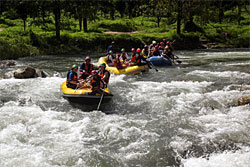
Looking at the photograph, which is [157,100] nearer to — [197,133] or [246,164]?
[197,133]

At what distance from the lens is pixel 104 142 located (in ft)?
22.7

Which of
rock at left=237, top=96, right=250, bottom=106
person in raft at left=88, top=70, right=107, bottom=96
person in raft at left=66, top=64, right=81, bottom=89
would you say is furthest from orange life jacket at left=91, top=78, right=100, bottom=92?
rock at left=237, top=96, right=250, bottom=106

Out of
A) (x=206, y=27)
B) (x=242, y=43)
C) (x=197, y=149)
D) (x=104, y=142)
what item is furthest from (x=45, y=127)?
(x=206, y=27)

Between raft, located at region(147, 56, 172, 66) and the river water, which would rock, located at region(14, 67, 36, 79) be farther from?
raft, located at region(147, 56, 172, 66)

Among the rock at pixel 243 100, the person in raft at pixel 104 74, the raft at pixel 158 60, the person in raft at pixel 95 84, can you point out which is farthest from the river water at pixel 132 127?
the raft at pixel 158 60

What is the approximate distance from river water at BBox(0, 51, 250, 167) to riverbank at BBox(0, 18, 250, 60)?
9.35 meters

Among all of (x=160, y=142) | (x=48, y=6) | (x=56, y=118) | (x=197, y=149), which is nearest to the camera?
(x=197, y=149)

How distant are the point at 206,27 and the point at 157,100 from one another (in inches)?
978

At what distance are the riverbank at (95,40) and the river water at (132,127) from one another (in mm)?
9347

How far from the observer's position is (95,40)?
25031 mm

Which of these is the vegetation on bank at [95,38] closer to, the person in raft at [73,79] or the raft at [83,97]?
the person in raft at [73,79]

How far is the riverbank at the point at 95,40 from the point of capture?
21156 millimetres

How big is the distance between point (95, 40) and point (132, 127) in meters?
18.3

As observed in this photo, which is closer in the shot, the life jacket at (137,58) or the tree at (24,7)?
the life jacket at (137,58)
